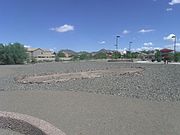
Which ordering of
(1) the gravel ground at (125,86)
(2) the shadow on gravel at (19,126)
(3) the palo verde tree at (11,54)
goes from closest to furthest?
(2) the shadow on gravel at (19,126) → (1) the gravel ground at (125,86) → (3) the palo verde tree at (11,54)

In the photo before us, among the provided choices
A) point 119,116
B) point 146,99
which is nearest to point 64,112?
point 119,116

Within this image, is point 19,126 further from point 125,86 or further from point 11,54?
point 11,54

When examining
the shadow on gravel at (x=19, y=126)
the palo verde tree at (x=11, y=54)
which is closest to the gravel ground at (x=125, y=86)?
the shadow on gravel at (x=19, y=126)

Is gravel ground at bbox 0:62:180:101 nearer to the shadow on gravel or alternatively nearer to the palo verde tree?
the shadow on gravel

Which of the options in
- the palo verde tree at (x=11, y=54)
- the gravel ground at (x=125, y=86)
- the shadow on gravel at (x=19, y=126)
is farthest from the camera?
the palo verde tree at (x=11, y=54)

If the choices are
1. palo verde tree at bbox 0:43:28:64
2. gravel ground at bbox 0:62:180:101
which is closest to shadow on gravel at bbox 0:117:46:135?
gravel ground at bbox 0:62:180:101

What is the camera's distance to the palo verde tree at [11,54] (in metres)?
72.1

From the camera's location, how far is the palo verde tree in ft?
237

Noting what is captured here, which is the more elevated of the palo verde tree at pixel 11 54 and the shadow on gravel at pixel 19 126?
the palo verde tree at pixel 11 54

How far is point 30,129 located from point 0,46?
72.3 m

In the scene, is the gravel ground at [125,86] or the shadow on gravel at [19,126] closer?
the shadow on gravel at [19,126]

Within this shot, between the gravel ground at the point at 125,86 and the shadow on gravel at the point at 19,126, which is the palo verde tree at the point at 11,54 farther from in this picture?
the shadow on gravel at the point at 19,126

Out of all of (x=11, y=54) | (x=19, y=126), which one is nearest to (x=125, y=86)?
(x=19, y=126)

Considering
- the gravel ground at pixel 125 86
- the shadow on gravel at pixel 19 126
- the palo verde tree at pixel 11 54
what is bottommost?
the gravel ground at pixel 125 86
